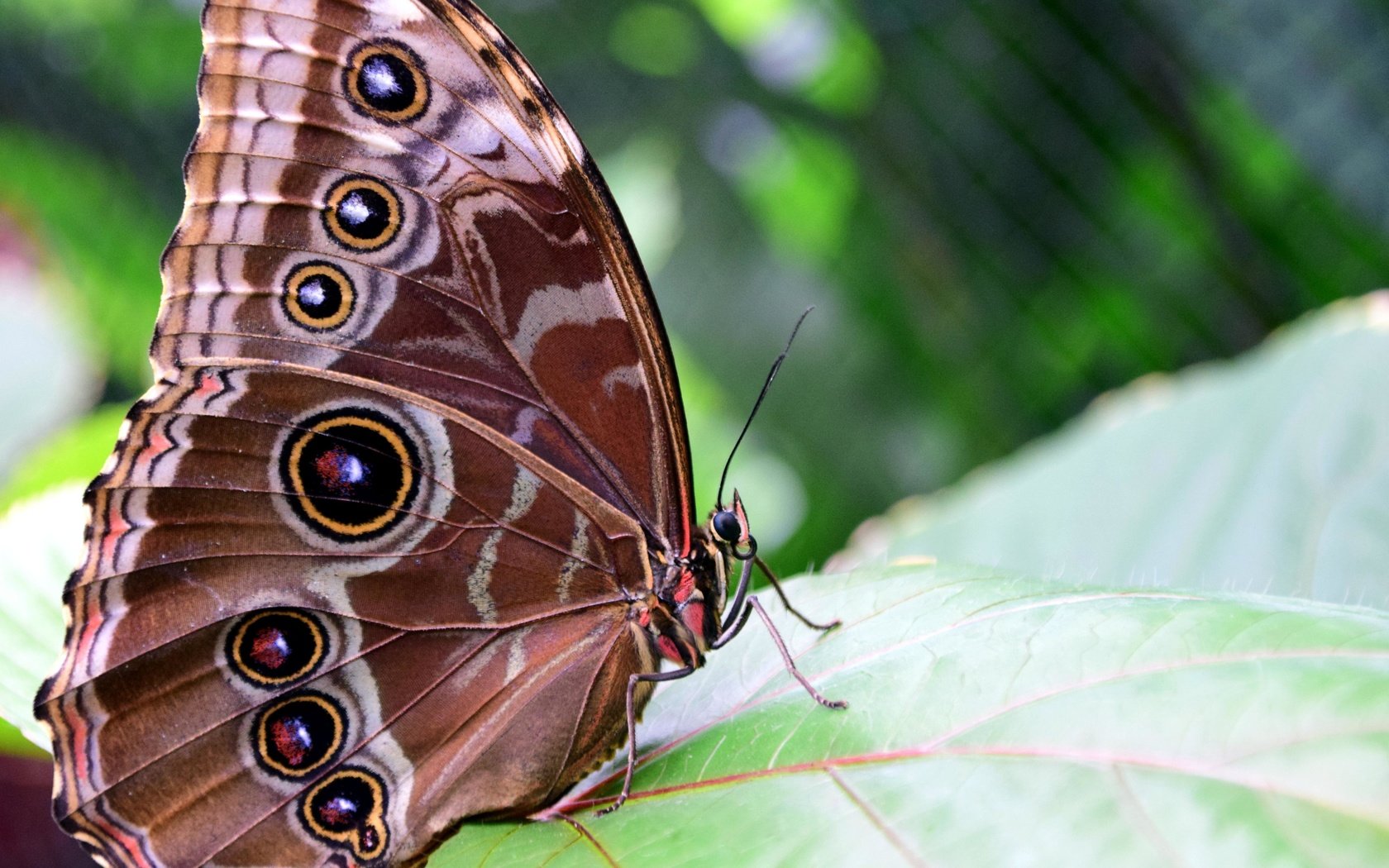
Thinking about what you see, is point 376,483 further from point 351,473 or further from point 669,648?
point 669,648

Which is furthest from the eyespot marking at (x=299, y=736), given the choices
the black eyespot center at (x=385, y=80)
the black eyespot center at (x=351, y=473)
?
the black eyespot center at (x=385, y=80)

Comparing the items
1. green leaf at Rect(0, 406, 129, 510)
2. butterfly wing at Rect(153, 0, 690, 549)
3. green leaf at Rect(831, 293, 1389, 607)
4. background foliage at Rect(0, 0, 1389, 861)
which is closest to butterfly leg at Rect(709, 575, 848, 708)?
butterfly wing at Rect(153, 0, 690, 549)

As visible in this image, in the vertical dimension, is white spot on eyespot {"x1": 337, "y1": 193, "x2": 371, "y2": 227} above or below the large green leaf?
above

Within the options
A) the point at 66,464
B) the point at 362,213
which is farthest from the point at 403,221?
the point at 66,464

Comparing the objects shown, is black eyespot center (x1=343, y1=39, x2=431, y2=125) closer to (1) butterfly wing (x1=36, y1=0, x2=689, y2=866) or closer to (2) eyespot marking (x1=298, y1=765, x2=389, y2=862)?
(1) butterfly wing (x1=36, y1=0, x2=689, y2=866)

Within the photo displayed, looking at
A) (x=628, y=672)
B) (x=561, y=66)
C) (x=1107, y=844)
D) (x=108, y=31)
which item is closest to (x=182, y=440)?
(x=628, y=672)
